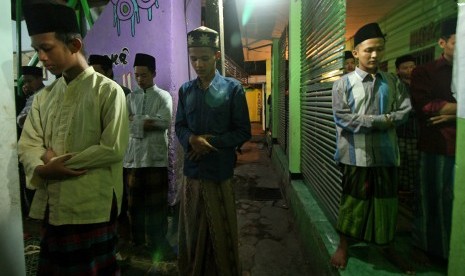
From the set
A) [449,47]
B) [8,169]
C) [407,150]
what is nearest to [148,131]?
[8,169]

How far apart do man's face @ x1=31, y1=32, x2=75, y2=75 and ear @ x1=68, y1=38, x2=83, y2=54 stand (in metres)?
0.03

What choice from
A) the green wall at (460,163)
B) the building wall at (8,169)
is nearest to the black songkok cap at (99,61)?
the building wall at (8,169)

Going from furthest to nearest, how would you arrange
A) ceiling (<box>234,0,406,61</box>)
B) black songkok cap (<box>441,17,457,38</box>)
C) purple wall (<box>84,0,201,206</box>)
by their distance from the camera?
ceiling (<box>234,0,406,61</box>)
purple wall (<box>84,0,201,206</box>)
black songkok cap (<box>441,17,457,38</box>)

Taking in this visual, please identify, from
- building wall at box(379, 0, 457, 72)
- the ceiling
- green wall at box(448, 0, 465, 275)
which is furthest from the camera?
the ceiling

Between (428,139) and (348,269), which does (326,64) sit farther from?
(348,269)

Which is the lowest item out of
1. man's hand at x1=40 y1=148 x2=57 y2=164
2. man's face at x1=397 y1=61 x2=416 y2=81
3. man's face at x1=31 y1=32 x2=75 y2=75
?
man's hand at x1=40 y1=148 x2=57 y2=164

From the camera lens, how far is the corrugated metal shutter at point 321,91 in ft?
11.5

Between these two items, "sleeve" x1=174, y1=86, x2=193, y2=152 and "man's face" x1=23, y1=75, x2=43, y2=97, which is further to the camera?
"man's face" x1=23, y1=75, x2=43, y2=97

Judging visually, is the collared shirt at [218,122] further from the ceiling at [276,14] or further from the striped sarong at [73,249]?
the ceiling at [276,14]

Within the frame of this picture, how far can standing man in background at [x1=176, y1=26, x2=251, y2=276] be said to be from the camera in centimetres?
271

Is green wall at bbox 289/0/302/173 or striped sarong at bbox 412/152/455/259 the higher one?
green wall at bbox 289/0/302/173

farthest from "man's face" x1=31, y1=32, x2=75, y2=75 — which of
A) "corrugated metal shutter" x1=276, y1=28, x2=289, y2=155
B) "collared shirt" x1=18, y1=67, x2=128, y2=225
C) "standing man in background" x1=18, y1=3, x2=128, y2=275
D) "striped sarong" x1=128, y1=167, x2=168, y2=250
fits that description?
"corrugated metal shutter" x1=276, y1=28, x2=289, y2=155

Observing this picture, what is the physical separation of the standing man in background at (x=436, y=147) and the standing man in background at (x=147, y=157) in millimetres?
2937

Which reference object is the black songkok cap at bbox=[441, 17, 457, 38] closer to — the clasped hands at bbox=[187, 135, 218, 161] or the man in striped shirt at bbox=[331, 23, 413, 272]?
the man in striped shirt at bbox=[331, 23, 413, 272]
